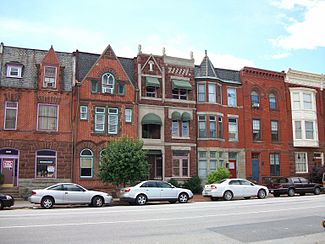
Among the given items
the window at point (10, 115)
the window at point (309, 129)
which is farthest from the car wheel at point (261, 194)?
the window at point (10, 115)

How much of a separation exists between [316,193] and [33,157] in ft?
72.1

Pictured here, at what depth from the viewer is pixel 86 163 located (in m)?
27.1

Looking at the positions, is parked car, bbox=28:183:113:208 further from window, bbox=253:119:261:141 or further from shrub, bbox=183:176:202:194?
window, bbox=253:119:261:141

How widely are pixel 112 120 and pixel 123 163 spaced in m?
6.24

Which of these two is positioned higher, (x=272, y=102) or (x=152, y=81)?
(x=152, y=81)

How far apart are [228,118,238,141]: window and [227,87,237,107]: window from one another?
1.46 metres

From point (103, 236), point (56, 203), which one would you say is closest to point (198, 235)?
point (103, 236)

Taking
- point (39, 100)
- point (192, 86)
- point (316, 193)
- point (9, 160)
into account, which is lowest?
point (316, 193)

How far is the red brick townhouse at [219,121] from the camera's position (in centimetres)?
3162

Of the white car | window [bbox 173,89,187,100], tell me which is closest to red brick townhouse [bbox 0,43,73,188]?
window [bbox 173,89,187,100]

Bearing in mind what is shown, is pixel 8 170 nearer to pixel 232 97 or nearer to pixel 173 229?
pixel 173 229

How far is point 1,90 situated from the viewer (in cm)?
2569

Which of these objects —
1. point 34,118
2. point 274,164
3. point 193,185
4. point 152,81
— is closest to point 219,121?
point 193,185

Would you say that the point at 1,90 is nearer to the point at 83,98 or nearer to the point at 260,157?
the point at 83,98
